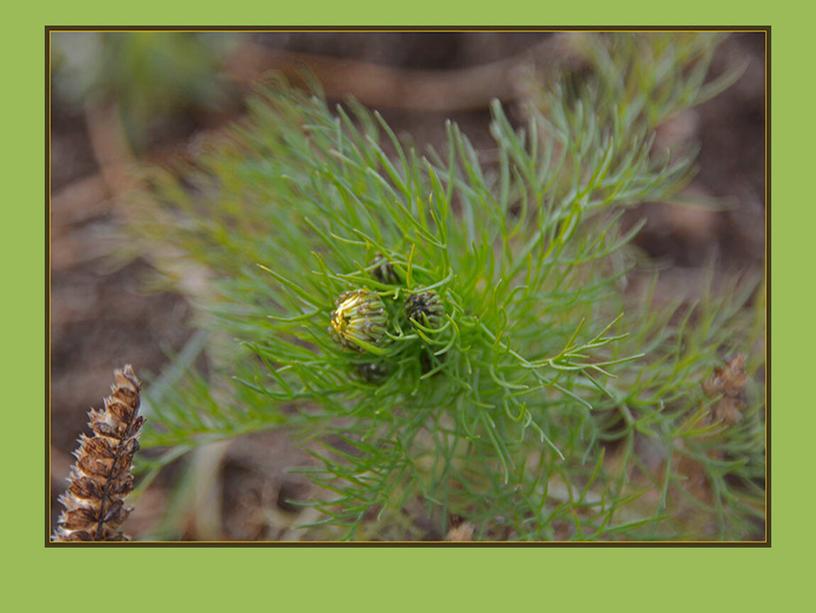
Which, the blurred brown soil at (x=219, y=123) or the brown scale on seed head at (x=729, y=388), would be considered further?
the blurred brown soil at (x=219, y=123)

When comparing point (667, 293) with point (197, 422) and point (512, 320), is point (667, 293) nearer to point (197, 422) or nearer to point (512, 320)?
point (512, 320)

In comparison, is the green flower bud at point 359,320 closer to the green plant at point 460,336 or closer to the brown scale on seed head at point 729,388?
the green plant at point 460,336

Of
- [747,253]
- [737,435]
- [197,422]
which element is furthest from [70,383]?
[747,253]

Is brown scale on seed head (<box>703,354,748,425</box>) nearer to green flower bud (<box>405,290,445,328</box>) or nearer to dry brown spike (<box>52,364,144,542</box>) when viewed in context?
green flower bud (<box>405,290,445,328</box>)

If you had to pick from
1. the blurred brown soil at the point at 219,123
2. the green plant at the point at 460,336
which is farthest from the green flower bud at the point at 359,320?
the blurred brown soil at the point at 219,123

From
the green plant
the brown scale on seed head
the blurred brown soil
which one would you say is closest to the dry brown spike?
the green plant
